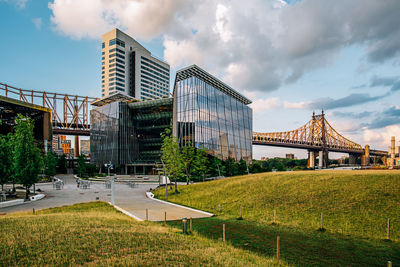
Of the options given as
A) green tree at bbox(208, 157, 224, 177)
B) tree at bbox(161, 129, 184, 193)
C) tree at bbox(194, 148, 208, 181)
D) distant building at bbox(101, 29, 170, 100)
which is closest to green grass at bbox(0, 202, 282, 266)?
tree at bbox(161, 129, 184, 193)

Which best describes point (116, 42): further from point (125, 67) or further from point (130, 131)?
point (130, 131)

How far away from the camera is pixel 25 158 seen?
2953cm

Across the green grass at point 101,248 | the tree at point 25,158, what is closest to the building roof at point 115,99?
the tree at point 25,158

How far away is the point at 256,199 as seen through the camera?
23.2 m

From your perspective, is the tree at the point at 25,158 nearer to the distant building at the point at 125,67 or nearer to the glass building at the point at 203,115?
the glass building at the point at 203,115

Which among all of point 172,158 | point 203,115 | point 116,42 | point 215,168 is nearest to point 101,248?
point 172,158

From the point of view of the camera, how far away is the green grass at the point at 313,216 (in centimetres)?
1126

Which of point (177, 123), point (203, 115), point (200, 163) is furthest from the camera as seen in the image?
point (177, 123)

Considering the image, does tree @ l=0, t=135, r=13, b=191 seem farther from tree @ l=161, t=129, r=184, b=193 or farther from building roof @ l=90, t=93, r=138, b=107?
building roof @ l=90, t=93, r=138, b=107

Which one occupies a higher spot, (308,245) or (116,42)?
(116,42)

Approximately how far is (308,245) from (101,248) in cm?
1068

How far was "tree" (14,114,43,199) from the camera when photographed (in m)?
28.7

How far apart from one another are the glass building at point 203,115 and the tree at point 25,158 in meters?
30.6

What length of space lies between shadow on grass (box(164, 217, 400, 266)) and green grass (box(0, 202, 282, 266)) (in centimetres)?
200
